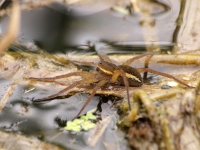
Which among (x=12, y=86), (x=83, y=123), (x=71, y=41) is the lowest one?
(x=83, y=123)

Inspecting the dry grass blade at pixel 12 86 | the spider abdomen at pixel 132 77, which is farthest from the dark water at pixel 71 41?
the spider abdomen at pixel 132 77

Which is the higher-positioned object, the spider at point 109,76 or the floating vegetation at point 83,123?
the spider at point 109,76

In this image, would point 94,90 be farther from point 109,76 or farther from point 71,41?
point 71,41

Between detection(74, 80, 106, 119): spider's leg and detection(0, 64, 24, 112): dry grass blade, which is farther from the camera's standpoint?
detection(0, 64, 24, 112): dry grass blade

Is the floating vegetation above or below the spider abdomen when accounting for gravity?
below

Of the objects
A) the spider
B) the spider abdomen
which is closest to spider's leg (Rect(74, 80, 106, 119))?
the spider

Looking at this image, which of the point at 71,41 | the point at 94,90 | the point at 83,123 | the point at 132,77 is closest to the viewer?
the point at 83,123

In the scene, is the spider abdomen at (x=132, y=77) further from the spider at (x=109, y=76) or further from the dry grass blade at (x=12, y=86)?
the dry grass blade at (x=12, y=86)

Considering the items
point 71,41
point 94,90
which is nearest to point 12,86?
point 94,90

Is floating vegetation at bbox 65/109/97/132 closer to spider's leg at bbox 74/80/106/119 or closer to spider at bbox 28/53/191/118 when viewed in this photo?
spider's leg at bbox 74/80/106/119

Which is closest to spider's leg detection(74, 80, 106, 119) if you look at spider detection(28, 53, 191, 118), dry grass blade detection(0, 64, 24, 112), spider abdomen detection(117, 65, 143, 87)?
spider detection(28, 53, 191, 118)
